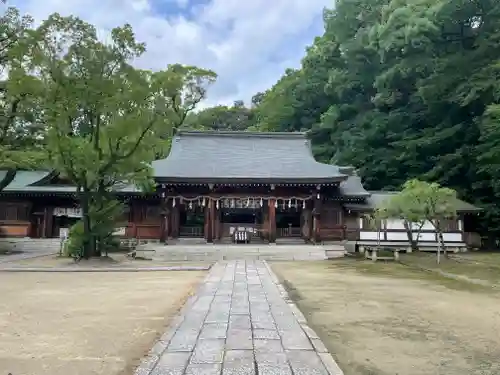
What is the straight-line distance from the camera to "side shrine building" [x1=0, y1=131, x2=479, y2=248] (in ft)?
72.0

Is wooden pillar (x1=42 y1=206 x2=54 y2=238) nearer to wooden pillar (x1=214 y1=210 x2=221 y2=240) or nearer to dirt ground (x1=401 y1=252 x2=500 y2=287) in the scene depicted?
wooden pillar (x1=214 y1=210 x2=221 y2=240)

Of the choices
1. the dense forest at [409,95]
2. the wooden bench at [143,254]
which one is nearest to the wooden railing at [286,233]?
the wooden bench at [143,254]

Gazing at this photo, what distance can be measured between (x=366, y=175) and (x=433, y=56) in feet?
28.7

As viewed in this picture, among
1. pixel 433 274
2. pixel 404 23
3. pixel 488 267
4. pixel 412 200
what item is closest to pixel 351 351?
pixel 433 274

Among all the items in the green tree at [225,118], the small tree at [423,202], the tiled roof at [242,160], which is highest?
the green tree at [225,118]

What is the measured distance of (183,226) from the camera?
23.9 m

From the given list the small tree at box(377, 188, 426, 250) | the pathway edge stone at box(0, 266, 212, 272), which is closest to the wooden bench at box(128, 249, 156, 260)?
the pathway edge stone at box(0, 266, 212, 272)

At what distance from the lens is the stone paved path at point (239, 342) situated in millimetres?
3660

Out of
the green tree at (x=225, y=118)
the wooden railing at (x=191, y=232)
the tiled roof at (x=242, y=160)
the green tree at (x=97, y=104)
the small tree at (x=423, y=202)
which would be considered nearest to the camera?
the green tree at (x=97, y=104)

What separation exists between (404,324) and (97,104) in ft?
39.4

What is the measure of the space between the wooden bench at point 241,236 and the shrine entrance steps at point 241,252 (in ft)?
5.68

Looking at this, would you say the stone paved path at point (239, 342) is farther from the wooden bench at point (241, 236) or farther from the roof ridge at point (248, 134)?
the roof ridge at point (248, 134)

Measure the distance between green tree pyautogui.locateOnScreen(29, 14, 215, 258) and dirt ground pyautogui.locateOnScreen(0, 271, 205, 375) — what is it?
524cm

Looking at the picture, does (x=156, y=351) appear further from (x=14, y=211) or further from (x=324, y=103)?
(x=324, y=103)
